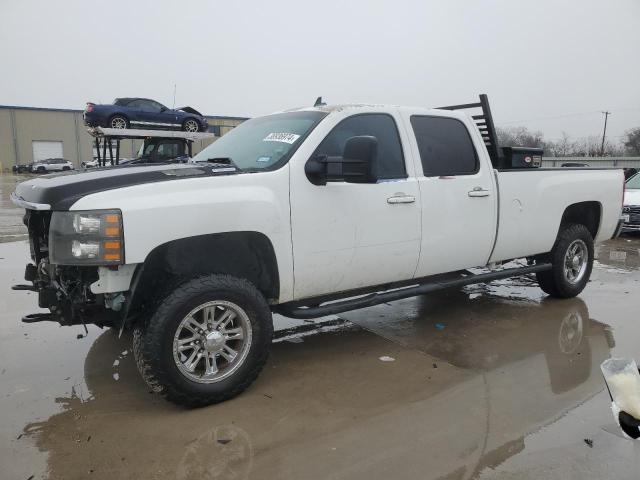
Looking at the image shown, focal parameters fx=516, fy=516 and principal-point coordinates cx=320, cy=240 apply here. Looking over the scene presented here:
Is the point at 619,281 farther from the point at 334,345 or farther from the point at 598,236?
the point at 334,345

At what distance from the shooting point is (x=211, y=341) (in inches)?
131

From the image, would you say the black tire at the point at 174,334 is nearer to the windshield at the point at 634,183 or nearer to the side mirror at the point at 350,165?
the side mirror at the point at 350,165

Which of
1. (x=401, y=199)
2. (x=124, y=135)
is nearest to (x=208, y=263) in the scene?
(x=401, y=199)

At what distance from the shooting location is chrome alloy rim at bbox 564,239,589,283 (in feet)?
19.0

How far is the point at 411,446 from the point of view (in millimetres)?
2902

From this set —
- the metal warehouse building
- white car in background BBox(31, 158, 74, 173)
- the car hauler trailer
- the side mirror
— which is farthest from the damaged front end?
the metal warehouse building

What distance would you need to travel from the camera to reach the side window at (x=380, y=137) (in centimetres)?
396

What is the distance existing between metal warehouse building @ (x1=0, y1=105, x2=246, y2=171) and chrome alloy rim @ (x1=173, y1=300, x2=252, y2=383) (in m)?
52.4

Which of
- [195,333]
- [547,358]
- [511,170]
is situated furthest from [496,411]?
[511,170]

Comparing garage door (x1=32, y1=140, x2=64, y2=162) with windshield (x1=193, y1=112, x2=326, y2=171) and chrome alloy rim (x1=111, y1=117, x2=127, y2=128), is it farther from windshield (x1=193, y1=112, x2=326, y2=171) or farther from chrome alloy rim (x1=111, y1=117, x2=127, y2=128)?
windshield (x1=193, y1=112, x2=326, y2=171)

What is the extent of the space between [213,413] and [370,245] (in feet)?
5.39

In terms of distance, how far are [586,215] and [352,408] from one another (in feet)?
13.7

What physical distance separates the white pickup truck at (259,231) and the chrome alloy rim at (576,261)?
121cm

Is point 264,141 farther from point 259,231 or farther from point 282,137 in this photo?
point 259,231
